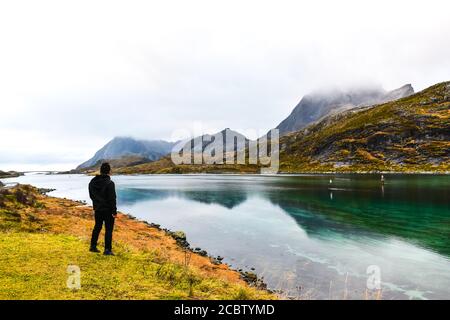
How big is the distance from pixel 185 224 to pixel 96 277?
34.4m

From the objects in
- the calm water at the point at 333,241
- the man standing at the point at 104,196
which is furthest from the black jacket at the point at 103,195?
the calm water at the point at 333,241

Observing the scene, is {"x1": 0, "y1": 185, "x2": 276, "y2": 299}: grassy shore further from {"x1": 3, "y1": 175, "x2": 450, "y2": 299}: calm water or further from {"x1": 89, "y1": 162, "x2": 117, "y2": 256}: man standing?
{"x1": 3, "y1": 175, "x2": 450, "y2": 299}: calm water

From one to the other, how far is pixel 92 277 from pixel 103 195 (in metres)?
4.17

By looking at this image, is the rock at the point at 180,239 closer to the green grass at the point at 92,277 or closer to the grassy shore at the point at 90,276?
the grassy shore at the point at 90,276

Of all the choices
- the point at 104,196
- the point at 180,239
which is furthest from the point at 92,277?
the point at 180,239

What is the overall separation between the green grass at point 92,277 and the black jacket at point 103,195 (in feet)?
9.11

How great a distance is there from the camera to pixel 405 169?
588 feet

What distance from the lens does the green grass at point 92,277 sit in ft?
37.1

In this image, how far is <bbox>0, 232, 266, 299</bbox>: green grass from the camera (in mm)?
11305

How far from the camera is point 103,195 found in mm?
15562

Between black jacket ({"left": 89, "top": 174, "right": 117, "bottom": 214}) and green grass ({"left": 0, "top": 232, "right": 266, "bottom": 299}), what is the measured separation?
278 centimetres

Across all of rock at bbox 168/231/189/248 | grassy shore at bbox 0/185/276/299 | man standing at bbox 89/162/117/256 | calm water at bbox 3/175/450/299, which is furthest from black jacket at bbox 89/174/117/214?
rock at bbox 168/231/189/248
